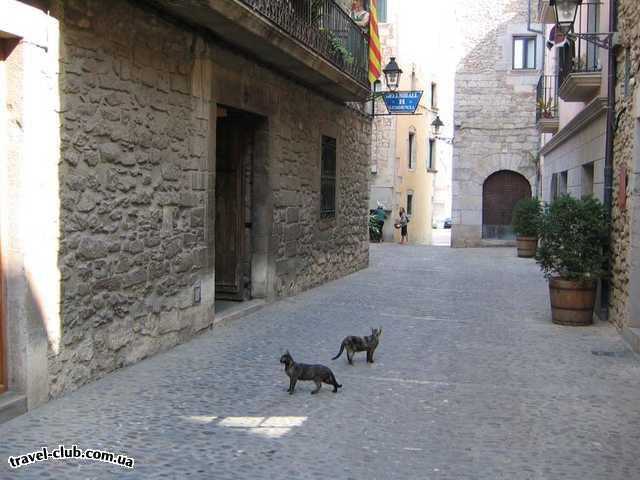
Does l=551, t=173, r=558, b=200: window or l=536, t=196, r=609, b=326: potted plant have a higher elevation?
l=551, t=173, r=558, b=200: window

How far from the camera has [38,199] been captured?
4840 mm

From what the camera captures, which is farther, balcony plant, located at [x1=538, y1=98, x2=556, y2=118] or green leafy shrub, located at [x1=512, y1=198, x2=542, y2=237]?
green leafy shrub, located at [x1=512, y1=198, x2=542, y2=237]

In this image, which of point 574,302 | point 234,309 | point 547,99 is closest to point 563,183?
point 547,99

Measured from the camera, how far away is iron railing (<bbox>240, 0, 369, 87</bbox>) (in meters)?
8.13

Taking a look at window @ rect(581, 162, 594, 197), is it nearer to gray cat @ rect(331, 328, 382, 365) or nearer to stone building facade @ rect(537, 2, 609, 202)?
stone building facade @ rect(537, 2, 609, 202)

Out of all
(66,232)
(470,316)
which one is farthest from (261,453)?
(470,316)

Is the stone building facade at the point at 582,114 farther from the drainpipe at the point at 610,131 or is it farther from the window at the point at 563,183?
the drainpipe at the point at 610,131

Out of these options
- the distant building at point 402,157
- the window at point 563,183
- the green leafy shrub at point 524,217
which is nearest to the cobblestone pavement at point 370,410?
the window at point 563,183

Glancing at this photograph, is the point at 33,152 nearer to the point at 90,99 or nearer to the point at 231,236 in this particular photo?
the point at 90,99

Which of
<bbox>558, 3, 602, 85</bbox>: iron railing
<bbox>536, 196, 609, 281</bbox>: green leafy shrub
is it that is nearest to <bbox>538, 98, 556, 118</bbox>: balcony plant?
<bbox>558, 3, 602, 85</bbox>: iron railing

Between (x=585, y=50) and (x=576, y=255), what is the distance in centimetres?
396

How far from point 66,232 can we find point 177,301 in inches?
77.6

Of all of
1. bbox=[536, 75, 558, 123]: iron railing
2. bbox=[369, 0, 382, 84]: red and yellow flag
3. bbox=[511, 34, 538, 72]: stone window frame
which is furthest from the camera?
bbox=[511, 34, 538, 72]: stone window frame

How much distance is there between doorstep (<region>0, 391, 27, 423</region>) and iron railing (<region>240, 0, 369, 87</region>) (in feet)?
13.4
